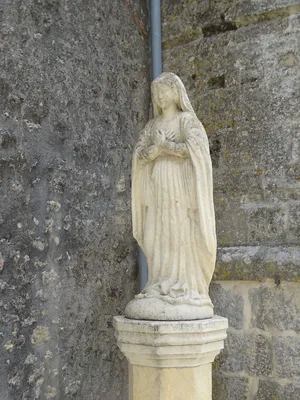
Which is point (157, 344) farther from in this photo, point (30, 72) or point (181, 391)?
point (30, 72)

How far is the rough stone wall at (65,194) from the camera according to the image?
415cm

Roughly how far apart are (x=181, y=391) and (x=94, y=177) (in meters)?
2.12

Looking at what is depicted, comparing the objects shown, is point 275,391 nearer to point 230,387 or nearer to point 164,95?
point 230,387

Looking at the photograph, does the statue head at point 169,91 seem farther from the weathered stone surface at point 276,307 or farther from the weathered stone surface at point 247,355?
the weathered stone surface at point 247,355

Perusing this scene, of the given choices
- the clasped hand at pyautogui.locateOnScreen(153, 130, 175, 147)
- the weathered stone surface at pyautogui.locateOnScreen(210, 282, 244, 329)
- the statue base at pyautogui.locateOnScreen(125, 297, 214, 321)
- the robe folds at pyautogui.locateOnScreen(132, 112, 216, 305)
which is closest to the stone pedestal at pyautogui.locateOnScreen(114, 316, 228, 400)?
the statue base at pyautogui.locateOnScreen(125, 297, 214, 321)

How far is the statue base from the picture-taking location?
3.32m

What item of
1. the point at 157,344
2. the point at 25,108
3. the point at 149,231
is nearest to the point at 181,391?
the point at 157,344

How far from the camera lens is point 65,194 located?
4578 millimetres

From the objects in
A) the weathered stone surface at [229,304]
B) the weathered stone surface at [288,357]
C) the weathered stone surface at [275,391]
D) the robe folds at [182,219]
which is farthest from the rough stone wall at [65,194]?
the weathered stone surface at [288,357]

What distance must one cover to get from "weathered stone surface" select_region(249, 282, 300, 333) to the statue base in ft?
4.14

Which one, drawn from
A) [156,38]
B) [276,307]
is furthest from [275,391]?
[156,38]

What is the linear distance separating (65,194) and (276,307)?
1927 millimetres

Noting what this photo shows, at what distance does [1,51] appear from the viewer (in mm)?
4152

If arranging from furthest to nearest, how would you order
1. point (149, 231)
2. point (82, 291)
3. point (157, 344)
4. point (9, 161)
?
point (82, 291), point (9, 161), point (149, 231), point (157, 344)
